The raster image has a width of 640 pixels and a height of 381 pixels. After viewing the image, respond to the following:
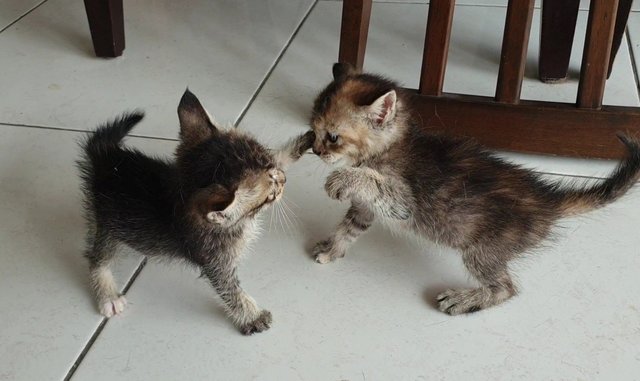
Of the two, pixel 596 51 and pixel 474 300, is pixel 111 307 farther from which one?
pixel 596 51

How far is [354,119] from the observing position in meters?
1.11

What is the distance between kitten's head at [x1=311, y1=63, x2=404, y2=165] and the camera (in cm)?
110

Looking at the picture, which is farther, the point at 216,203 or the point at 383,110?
the point at 383,110

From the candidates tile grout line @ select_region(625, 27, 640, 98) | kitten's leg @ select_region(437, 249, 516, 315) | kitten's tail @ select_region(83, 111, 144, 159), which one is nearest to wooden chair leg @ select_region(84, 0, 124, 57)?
kitten's tail @ select_region(83, 111, 144, 159)

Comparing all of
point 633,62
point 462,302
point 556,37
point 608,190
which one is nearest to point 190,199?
point 462,302

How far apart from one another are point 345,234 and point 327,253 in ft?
0.17

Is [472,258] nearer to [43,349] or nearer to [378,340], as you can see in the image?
[378,340]

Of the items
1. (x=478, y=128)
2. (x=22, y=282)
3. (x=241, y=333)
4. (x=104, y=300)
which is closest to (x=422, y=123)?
(x=478, y=128)

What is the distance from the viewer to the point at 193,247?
1007 mm

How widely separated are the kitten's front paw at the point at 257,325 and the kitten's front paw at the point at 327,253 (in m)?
0.17

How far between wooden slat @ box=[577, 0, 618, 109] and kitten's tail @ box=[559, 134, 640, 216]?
0.94ft

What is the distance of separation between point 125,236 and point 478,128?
2.64 feet

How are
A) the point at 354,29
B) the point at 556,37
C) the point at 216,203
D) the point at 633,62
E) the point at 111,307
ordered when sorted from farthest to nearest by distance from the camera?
the point at 633,62 → the point at 556,37 → the point at 354,29 → the point at 111,307 → the point at 216,203

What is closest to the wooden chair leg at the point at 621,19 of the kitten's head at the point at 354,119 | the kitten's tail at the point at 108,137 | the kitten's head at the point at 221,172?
the kitten's head at the point at 354,119
